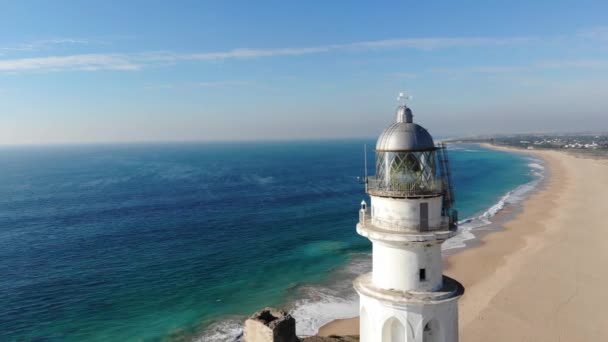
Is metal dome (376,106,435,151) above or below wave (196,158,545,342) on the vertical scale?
above

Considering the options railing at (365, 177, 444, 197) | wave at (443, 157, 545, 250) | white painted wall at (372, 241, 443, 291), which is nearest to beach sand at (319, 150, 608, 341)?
wave at (443, 157, 545, 250)

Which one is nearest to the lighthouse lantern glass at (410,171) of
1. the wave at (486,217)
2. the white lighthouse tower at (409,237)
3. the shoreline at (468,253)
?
the white lighthouse tower at (409,237)

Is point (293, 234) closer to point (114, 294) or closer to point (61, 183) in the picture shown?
point (114, 294)

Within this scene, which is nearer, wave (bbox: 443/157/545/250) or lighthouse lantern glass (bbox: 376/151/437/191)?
lighthouse lantern glass (bbox: 376/151/437/191)

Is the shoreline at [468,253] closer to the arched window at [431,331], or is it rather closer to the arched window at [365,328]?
the arched window at [365,328]

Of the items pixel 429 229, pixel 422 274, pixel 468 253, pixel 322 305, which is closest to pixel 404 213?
pixel 429 229

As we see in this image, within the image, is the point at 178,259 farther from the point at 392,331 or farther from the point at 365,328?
the point at 392,331

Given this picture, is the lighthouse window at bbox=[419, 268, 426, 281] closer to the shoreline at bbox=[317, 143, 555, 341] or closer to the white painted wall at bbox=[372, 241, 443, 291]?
the white painted wall at bbox=[372, 241, 443, 291]
